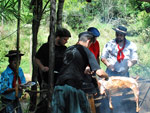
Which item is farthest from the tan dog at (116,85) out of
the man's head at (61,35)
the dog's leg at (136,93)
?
the man's head at (61,35)

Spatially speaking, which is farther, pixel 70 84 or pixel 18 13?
pixel 18 13

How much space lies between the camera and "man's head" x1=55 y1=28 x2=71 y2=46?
4586 mm

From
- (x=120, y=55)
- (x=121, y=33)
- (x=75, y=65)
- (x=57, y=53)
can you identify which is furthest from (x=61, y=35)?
(x=120, y=55)

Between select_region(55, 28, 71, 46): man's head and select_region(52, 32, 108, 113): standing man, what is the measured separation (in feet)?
2.92

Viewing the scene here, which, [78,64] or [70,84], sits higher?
[78,64]

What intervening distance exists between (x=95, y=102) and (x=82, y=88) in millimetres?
1097

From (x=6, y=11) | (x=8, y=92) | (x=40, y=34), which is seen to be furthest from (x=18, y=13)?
(x=40, y=34)

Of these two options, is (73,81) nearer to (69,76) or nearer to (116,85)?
(69,76)

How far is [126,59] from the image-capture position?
6270 mm

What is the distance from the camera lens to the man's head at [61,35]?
459 centimetres

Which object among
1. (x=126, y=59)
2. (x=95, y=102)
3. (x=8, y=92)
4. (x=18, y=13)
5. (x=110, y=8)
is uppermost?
(x=110, y=8)

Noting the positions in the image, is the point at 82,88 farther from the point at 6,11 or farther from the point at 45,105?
the point at 6,11

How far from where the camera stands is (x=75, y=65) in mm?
3646

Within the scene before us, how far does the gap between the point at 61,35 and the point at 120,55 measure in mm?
2173
